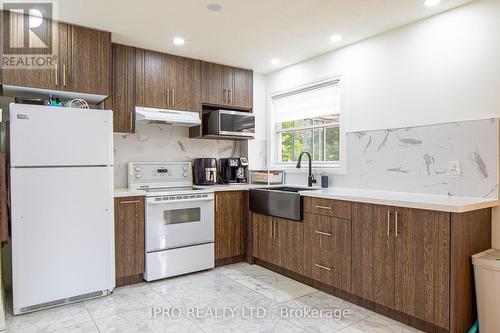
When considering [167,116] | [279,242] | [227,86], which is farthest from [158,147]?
[279,242]

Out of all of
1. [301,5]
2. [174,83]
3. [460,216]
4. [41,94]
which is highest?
[301,5]

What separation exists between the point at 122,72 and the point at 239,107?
1461 millimetres

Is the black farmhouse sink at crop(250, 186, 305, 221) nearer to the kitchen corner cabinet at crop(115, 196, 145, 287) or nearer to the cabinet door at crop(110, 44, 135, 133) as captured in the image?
the kitchen corner cabinet at crop(115, 196, 145, 287)

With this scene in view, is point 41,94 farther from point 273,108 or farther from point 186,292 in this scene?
point 273,108

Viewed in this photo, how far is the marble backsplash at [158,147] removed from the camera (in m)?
3.62

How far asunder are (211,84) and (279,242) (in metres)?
2.00

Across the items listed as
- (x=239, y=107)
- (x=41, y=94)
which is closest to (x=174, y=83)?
(x=239, y=107)

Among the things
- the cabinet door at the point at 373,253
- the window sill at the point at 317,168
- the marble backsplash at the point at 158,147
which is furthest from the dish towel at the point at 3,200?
the window sill at the point at 317,168

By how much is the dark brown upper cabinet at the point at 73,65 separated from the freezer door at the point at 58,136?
11.5 inches

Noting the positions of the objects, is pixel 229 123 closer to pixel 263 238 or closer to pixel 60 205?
pixel 263 238

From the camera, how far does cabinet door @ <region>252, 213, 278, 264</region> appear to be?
3500 mm

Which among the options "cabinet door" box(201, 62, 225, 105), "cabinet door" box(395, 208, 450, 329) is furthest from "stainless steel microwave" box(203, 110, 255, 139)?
"cabinet door" box(395, 208, 450, 329)

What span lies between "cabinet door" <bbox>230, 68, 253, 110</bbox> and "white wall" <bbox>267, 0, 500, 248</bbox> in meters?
1.08

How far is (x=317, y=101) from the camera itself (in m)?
3.76
